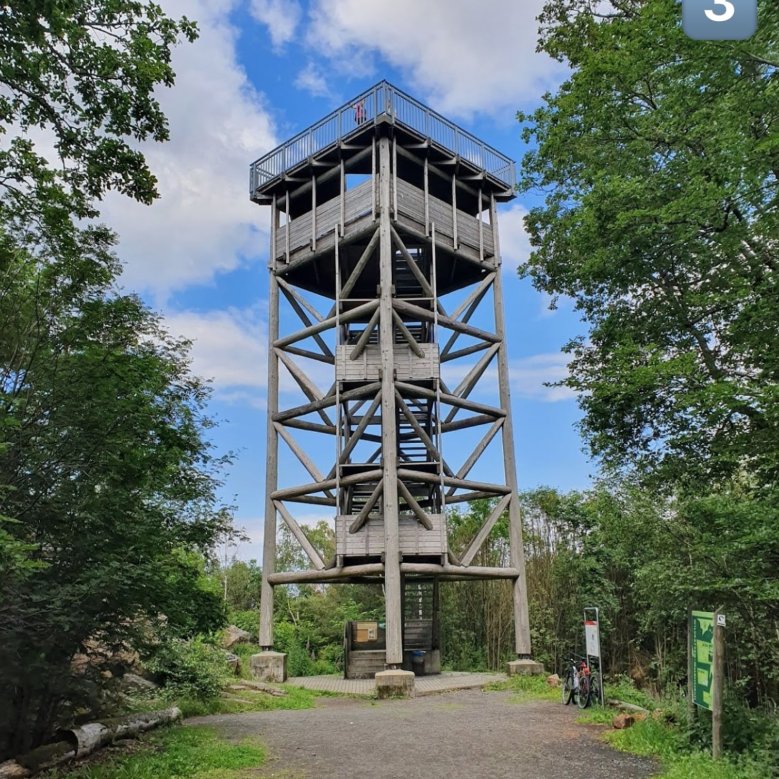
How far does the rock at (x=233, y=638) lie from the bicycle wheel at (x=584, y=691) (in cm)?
1057

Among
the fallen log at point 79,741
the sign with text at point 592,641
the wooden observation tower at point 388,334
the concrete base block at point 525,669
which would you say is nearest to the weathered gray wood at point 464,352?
the wooden observation tower at point 388,334

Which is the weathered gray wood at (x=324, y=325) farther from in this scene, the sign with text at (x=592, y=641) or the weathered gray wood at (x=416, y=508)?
the sign with text at (x=592, y=641)

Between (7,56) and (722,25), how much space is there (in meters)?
6.79

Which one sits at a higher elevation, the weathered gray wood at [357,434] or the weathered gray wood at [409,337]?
the weathered gray wood at [409,337]

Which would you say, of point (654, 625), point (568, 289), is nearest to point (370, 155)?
point (568, 289)

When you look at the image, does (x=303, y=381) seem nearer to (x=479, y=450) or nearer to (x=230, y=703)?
(x=479, y=450)

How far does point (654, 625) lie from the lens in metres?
16.9

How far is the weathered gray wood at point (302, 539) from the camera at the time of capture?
48.4 feet

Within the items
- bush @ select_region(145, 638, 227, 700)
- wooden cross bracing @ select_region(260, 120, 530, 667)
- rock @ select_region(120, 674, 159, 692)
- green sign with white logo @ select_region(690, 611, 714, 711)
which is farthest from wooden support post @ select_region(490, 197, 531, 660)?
green sign with white logo @ select_region(690, 611, 714, 711)

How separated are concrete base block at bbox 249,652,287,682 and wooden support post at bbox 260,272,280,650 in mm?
444

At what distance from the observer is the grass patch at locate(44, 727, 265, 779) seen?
6.53 meters

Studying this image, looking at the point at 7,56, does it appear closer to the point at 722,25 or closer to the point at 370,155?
the point at 722,25

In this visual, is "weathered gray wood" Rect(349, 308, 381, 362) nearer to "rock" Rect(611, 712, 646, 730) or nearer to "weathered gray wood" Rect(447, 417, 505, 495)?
"weathered gray wood" Rect(447, 417, 505, 495)

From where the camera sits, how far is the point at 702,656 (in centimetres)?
685
